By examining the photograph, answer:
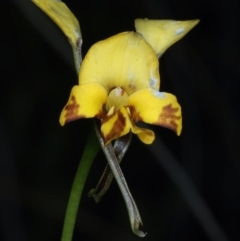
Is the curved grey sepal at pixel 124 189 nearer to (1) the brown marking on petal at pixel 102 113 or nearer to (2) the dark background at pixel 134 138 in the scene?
(1) the brown marking on petal at pixel 102 113

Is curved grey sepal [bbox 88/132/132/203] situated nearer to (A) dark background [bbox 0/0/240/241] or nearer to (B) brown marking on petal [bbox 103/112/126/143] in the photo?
(B) brown marking on petal [bbox 103/112/126/143]

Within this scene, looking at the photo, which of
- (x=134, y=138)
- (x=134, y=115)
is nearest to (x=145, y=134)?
(x=134, y=115)

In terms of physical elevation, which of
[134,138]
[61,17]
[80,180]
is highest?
[61,17]

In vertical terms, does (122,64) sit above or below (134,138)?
above

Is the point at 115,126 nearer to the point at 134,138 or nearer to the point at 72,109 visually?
the point at 72,109

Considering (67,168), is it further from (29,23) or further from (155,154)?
(29,23)

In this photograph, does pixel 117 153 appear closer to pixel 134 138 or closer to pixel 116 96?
pixel 116 96

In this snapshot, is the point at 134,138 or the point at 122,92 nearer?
the point at 122,92

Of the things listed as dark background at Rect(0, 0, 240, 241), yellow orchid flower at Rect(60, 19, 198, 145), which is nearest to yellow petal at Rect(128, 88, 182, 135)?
yellow orchid flower at Rect(60, 19, 198, 145)
